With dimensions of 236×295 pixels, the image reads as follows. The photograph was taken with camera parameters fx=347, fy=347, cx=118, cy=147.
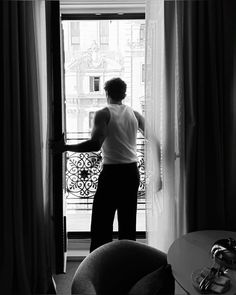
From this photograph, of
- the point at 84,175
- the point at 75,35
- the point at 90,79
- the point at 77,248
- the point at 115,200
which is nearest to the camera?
the point at 115,200

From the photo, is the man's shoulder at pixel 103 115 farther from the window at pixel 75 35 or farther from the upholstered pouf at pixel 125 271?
the window at pixel 75 35

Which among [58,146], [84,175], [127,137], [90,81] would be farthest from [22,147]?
[90,81]

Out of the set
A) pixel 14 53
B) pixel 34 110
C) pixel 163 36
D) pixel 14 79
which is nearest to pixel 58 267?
pixel 34 110

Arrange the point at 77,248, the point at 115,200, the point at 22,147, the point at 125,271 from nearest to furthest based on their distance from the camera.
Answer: the point at 125,271 → the point at 22,147 → the point at 115,200 → the point at 77,248

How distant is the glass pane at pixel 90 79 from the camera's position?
3592 mm

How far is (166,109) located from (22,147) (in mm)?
866

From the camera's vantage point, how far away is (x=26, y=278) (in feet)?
6.46

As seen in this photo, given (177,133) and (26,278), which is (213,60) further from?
(26,278)

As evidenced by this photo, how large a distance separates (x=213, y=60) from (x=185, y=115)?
0.34 m

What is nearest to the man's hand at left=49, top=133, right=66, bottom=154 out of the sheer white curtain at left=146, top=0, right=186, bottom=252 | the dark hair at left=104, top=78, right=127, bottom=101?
the dark hair at left=104, top=78, right=127, bottom=101

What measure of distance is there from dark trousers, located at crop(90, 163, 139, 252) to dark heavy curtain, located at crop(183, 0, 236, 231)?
337 millimetres

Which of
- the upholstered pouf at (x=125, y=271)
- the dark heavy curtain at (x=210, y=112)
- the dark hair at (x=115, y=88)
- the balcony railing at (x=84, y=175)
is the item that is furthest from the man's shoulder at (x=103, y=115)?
the balcony railing at (x=84, y=175)

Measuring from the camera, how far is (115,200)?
6.97 feet

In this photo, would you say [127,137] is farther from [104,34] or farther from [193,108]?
[104,34]
